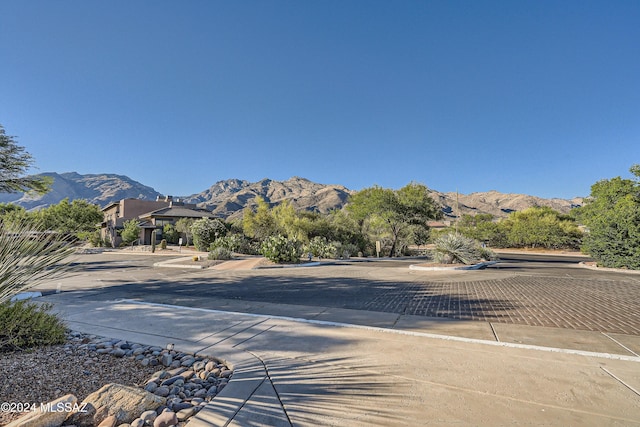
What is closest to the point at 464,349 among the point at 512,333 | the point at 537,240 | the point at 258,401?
the point at 512,333

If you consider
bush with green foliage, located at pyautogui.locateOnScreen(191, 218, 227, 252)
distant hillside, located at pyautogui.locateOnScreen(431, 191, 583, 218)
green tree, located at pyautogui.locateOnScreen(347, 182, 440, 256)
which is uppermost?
distant hillside, located at pyautogui.locateOnScreen(431, 191, 583, 218)

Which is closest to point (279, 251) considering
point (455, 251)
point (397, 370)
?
point (455, 251)

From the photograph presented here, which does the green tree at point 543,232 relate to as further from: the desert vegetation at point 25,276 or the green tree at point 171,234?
the desert vegetation at point 25,276

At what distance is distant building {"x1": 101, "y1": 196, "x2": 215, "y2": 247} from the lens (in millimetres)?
45031

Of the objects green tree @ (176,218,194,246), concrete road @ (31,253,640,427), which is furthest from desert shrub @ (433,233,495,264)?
green tree @ (176,218,194,246)

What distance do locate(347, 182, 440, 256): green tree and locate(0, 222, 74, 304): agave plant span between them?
2351cm

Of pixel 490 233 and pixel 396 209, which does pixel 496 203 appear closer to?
pixel 490 233

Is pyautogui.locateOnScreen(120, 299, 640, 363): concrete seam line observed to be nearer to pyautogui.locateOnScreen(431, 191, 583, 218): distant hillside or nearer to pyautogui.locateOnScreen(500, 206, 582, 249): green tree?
pyautogui.locateOnScreen(500, 206, 582, 249): green tree

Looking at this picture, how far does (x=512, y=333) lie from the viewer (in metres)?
5.29

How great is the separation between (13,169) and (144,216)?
1585 inches

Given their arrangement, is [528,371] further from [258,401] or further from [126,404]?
[126,404]

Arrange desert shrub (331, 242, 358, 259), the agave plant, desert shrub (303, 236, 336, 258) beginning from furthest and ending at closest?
1. desert shrub (331, 242, 358, 259)
2. desert shrub (303, 236, 336, 258)
3. the agave plant

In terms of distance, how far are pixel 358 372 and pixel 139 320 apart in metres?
4.68

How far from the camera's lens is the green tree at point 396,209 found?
A: 26.5m
